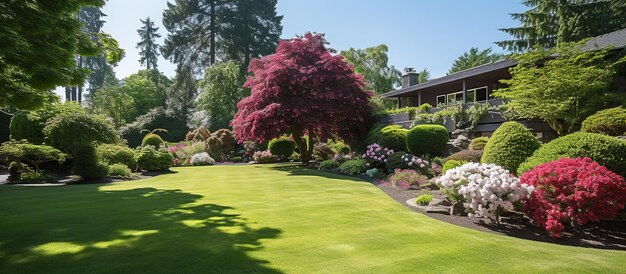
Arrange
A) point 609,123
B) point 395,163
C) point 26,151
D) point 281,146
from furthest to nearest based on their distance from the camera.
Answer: point 281,146 → point 395,163 → point 26,151 → point 609,123

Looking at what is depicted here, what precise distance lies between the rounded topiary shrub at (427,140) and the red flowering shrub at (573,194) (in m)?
10.3

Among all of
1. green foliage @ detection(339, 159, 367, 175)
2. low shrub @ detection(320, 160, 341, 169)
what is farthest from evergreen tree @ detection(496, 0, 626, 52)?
green foliage @ detection(339, 159, 367, 175)

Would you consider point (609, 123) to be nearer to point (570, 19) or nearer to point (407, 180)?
point (407, 180)

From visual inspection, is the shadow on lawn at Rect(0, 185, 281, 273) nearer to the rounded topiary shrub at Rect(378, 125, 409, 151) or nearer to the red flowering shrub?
the red flowering shrub

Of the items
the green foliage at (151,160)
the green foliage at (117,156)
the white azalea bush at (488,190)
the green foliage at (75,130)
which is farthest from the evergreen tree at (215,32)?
the white azalea bush at (488,190)

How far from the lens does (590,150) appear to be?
24.4 feet

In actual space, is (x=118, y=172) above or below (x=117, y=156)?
below

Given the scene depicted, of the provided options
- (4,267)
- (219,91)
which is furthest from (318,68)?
(219,91)

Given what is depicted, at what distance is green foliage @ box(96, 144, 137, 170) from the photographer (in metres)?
→ 17.9

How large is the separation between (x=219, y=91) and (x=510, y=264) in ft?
120

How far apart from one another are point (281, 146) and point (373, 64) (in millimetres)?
23293

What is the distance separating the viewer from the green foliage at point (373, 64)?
4428cm

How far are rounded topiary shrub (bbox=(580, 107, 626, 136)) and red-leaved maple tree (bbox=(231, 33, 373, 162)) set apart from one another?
10.8m

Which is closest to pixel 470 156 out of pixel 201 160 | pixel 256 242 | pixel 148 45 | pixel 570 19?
pixel 256 242
